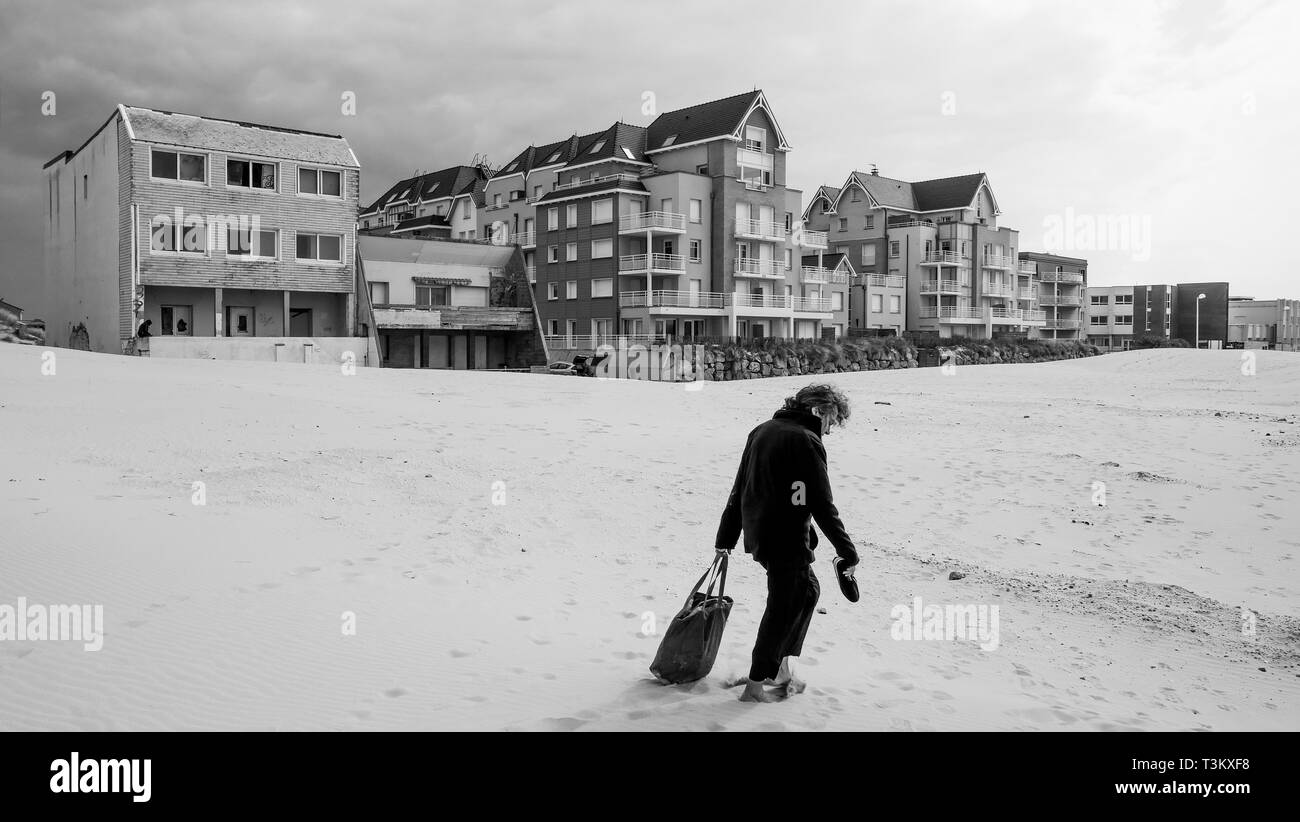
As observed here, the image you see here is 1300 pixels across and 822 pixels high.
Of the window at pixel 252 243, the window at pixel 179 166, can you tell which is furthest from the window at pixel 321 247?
the window at pixel 179 166

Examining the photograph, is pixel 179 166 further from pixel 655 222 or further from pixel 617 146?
pixel 617 146

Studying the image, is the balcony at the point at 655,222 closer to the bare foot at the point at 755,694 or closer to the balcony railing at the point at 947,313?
the balcony railing at the point at 947,313

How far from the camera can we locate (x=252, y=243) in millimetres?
40469

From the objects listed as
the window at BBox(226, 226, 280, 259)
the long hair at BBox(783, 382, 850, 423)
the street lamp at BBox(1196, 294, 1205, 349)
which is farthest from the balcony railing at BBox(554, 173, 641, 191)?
the street lamp at BBox(1196, 294, 1205, 349)

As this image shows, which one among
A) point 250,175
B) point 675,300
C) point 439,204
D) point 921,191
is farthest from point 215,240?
point 921,191

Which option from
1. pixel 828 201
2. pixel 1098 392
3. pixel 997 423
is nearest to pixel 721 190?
pixel 828 201

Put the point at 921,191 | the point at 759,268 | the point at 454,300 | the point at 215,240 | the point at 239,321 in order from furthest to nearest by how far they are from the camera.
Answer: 1. the point at 921,191
2. the point at 759,268
3. the point at 454,300
4. the point at 239,321
5. the point at 215,240

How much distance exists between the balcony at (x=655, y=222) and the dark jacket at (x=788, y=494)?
2154 inches

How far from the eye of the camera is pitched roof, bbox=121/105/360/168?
127 ft

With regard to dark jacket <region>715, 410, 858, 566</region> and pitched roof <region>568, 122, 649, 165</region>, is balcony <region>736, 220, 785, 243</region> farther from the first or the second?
dark jacket <region>715, 410, 858, 566</region>

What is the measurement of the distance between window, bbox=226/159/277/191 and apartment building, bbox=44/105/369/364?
0.14ft

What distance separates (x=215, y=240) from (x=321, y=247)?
4350 mm
